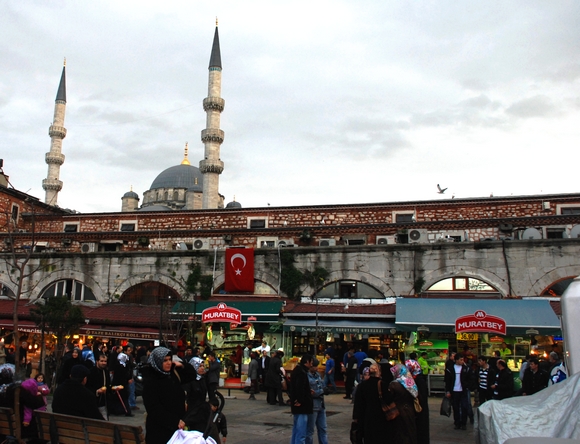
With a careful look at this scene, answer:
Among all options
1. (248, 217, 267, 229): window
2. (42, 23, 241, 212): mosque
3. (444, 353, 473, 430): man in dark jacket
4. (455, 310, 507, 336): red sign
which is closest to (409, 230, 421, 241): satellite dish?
(455, 310, 507, 336): red sign

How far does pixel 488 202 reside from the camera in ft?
75.9

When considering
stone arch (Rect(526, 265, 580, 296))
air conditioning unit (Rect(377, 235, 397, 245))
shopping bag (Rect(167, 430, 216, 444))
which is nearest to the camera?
shopping bag (Rect(167, 430, 216, 444))

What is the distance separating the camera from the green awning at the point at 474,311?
49.1ft

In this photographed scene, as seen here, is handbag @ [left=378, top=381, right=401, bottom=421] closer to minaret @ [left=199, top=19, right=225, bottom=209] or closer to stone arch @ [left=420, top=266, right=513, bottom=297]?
stone arch @ [left=420, top=266, right=513, bottom=297]

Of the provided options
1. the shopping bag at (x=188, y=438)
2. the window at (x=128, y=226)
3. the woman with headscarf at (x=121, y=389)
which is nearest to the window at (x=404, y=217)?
the window at (x=128, y=226)

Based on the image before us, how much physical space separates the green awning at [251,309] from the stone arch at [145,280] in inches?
74.7

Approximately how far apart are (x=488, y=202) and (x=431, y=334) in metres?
8.84

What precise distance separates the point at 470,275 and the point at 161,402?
48.8 feet

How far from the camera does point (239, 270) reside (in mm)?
20172

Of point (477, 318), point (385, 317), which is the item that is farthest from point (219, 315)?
point (477, 318)

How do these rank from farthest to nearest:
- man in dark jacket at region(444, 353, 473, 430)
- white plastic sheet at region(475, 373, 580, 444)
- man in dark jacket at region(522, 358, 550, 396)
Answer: man in dark jacket at region(444, 353, 473, 430), man in dark jacket at region(522, 358, 550, 396), white plastic sheet at region(475, 373, 580, 444)

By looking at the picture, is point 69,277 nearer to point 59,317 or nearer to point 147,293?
point 147,293

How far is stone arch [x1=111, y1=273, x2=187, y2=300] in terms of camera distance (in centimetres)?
2083

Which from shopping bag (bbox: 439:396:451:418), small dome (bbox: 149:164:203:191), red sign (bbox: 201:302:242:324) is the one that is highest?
small dome (bbox: 149:164:203:191)
